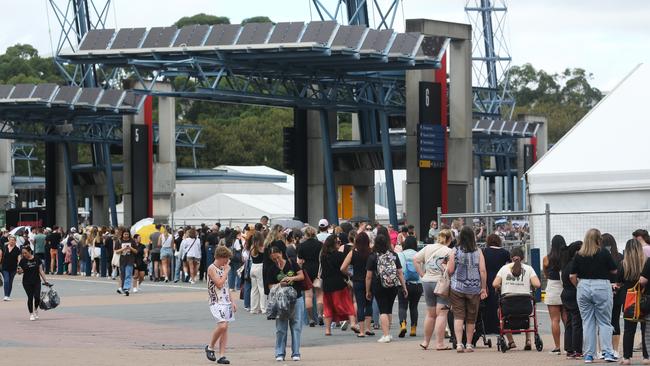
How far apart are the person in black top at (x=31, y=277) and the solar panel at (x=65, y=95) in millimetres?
32033

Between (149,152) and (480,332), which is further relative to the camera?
(149,152)

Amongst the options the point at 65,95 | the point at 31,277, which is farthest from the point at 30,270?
the point at 65,95

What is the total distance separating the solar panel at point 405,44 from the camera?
149ft

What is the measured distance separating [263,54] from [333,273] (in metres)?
22.6

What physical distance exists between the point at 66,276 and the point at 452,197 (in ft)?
44.8

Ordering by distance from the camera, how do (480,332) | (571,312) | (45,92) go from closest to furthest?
1. (571,312)
2. (480,332)
3. (45,92)

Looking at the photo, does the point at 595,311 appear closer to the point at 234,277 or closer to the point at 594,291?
the point at 594,291

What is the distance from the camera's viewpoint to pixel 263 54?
44.8 metres

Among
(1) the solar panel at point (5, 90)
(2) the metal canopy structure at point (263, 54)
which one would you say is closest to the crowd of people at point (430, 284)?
(2) the metal canopy structure at point (263, 54)

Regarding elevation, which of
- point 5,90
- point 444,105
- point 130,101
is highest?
point 5,90

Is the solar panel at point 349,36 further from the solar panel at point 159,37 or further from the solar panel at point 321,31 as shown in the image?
the solar panel at point 159,37

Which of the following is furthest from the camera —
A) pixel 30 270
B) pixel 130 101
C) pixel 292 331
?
pixel 130 101

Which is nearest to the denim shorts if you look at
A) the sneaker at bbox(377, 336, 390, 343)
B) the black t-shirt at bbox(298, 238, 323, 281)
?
the black t-shirt at bbox(298, 238, 323, 281)

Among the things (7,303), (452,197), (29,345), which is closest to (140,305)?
(7,303)
